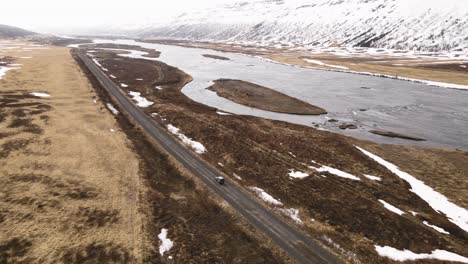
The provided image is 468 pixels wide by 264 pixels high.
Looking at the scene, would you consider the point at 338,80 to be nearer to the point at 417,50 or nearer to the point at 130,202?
the point at 130,202

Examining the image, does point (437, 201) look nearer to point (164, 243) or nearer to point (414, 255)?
point (414, 255)

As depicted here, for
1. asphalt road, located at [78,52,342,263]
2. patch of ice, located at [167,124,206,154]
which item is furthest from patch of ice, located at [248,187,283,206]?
patch of ice, located at [167,124,206,154]

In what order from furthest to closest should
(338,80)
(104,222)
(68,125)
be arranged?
(338,80), (68,125), (104,222)

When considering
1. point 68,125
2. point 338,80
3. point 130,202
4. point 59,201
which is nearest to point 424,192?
point 130,202

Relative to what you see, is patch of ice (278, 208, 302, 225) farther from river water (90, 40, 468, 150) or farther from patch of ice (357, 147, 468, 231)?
river water (90, 40, 468, 150)

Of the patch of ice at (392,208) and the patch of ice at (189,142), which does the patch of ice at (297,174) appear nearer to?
the patch of ice at (392,208)
